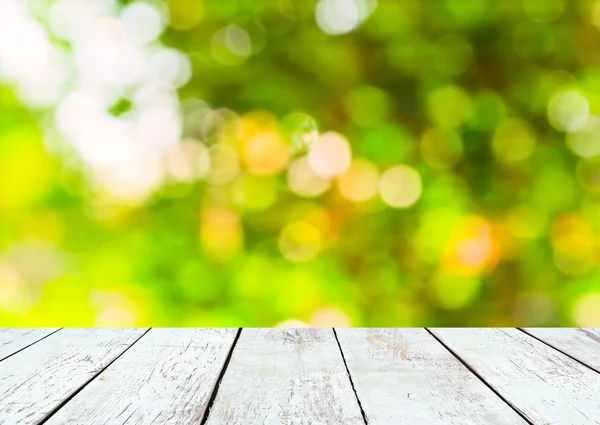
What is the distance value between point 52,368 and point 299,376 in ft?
1.31

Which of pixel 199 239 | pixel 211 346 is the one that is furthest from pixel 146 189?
pixel 211 346

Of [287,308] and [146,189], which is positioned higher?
[146,189]

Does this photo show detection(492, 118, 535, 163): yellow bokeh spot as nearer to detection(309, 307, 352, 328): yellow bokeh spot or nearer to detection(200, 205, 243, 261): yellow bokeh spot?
detection(309, 307, 352, 328): yellow bokeh spot

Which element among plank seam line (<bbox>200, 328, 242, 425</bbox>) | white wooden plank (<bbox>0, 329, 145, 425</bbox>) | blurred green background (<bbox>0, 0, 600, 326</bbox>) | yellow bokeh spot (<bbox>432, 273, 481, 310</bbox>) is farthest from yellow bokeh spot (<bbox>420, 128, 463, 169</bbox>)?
white wooden plank (<bbox>0, 329, 145, 425</bbox>)

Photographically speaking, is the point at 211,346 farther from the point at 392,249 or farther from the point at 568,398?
the point at 568,398

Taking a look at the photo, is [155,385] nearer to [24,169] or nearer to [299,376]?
[299,376]

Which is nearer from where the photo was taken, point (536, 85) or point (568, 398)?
point (568, 398)

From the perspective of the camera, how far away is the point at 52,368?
1.00 metres

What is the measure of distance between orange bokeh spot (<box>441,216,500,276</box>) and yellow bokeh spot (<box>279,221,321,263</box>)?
0.29 metres

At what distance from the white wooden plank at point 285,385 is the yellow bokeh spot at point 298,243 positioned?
8.1 inches

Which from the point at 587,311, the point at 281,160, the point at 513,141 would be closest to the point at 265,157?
the point at 281,160

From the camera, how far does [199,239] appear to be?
1.37 m

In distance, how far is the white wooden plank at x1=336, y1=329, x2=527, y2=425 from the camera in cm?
78

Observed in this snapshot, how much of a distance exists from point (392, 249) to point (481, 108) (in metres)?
0.37
